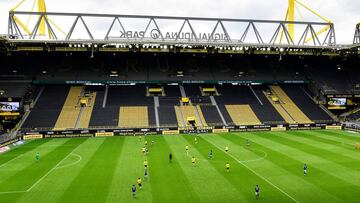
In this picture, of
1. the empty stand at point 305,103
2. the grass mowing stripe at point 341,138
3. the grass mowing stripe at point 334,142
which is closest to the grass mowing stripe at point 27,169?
the grass mowing stripe at point 334,142

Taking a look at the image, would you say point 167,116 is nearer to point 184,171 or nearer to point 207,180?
point 184,171

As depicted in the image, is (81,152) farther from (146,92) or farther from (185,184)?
(146,92)

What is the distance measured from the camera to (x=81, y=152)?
39.9 meters

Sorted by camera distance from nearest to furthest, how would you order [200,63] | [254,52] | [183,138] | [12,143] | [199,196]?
[199,196] → [12,143] → [183,138] → [254,52] → [200,63]

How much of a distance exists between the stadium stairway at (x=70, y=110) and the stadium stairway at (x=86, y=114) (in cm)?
87

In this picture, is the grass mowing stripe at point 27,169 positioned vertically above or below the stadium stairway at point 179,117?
below

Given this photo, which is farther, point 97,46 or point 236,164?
point 97,46

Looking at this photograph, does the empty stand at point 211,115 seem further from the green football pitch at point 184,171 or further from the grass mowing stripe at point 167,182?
the grass mowing stripe at point 167,182

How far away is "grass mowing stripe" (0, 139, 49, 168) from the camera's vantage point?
3604 centimetres

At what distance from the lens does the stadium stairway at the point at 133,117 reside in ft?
191

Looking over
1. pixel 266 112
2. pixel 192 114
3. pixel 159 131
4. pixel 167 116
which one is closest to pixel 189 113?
pixel 192 114

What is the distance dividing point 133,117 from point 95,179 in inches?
1294

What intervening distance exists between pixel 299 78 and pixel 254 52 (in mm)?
17035

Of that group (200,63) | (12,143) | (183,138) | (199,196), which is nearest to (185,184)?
(199,196)
